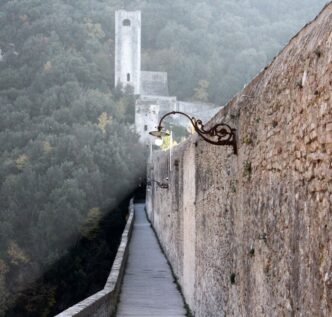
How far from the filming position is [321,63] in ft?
11.5

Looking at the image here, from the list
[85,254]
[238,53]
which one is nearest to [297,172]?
[85,254]

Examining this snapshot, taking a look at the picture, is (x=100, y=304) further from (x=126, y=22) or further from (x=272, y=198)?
(x=126, y=22)

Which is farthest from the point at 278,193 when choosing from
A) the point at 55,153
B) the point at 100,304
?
the point at 55,153

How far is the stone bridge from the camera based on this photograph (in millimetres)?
3471

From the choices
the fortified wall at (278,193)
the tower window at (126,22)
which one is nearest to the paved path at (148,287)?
the fortified wall at (278,193)

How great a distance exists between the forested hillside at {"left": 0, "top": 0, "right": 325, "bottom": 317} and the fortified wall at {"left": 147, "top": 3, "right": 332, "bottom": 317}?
20.5 meters

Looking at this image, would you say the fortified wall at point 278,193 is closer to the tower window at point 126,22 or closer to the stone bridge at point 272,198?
the stone bridge at point 272,198

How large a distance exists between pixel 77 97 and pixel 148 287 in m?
41.7

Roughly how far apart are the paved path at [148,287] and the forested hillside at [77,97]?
9133 millimetres

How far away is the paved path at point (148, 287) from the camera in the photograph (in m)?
10.8

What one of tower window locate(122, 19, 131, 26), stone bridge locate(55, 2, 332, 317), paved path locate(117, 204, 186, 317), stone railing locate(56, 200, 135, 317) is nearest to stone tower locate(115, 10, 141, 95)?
tower window locate(122, 19, 131, 26)

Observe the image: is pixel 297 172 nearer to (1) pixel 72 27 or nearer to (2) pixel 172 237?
(2) pixel 172 237

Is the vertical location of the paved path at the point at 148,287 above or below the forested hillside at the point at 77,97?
below

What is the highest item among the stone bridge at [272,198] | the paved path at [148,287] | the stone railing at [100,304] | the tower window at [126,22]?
the tower window at [126,22]
